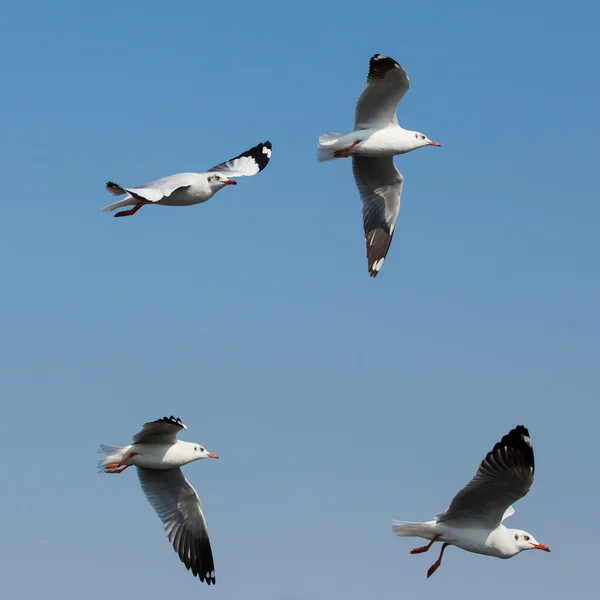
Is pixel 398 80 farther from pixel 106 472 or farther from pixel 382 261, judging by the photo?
pixel 106 472

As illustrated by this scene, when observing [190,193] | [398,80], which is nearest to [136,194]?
[190,193]

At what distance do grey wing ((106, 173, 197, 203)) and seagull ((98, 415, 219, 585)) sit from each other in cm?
243

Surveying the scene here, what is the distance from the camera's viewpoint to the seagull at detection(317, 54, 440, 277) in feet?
49.0

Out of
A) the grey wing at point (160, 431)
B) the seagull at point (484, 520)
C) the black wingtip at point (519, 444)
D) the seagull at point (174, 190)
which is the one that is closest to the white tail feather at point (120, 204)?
the seagull at point (174, 190)

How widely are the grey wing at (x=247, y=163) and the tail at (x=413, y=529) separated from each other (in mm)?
5813

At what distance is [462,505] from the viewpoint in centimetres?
1202

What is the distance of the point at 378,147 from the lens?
15.3m

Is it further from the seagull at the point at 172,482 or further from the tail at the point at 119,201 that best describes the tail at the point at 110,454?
the tail at the point at 119,201

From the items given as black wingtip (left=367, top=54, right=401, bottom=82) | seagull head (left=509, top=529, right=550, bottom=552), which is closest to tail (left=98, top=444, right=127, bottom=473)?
seagull head (left=509, top=529, right=550, bottom=552)

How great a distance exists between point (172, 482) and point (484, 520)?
13.4 feet

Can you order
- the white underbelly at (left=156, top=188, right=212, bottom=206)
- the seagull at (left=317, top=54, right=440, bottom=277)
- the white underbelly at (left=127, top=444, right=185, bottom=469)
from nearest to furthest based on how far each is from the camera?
the white underbelly at (left=127, top=444, right=185, bottom=469)
the white underbelly at (left=156, top=188, right=212, bottom=206)
the seagull at (left=317, top=54, right=440, bottom=277)

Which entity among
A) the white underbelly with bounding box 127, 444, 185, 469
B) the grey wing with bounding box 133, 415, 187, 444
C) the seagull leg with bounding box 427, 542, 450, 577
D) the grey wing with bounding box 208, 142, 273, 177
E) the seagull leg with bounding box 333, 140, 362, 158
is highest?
the grey wing with bounding box 208, 142, 273, 177

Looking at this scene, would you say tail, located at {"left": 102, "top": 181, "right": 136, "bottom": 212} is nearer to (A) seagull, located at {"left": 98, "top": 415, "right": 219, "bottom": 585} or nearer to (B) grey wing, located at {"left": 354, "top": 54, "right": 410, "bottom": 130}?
(A) seagull, located at {"left": 98, "top": 415, "right": 219, "bottom": 585}

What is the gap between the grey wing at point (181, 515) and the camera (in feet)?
47.9
